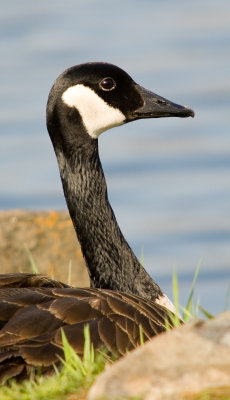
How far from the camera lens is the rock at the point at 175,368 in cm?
324

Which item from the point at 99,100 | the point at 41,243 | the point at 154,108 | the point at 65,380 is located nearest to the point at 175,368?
the point at 65,380

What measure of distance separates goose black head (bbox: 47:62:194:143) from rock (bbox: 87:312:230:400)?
11.3ft

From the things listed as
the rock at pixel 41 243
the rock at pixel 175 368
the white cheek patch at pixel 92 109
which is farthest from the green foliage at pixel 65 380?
the rock at pixel 41 243

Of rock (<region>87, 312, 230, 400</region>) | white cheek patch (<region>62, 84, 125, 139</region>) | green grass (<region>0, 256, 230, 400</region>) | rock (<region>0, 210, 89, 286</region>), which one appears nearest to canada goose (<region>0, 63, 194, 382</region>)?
white cheek patch (<region>62, 84, 125, 139</region>)

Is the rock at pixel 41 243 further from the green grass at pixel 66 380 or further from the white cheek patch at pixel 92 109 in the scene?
the green grass at pixel 66 380

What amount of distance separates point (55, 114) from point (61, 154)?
1.01 feet

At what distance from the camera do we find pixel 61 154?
6855 millimetres

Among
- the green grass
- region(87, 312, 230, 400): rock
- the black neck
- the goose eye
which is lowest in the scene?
the green grass

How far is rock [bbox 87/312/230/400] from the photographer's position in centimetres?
324

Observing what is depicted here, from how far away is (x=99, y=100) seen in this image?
687cm

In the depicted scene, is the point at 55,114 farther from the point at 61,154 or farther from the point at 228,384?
the point at 228,384

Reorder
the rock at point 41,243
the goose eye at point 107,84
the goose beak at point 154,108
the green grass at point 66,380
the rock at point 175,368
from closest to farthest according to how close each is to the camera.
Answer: the rock at point 175,368, the green grass at point 66,380, the goose eye at point 107,84, the goose beak at point 154,108, the rock at point 41,243

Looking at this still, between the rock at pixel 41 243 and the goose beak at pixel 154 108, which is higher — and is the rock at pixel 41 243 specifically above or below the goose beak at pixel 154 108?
below

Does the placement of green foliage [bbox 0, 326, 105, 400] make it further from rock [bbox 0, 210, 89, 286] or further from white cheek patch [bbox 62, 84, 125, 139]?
rock [bbox 0, 210, 89, 286]
